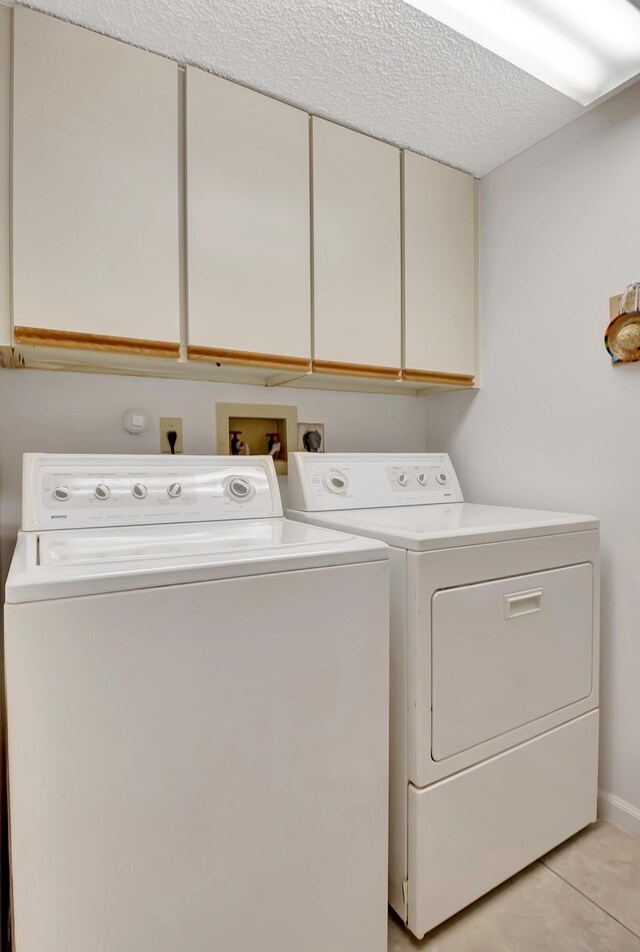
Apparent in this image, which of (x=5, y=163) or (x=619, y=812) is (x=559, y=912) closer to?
(x=619, y=812)

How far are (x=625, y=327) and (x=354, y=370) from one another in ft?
2.66

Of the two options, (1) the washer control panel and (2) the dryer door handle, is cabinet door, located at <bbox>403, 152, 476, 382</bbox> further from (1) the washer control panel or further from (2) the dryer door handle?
(2) the dryer door handle

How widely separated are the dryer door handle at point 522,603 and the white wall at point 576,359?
1.33 feet

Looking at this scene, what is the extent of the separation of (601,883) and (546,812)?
20 centimetres

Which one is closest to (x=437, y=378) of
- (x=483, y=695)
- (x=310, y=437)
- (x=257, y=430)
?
(x=310, y=437)

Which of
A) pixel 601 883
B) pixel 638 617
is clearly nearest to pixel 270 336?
pixel 638 617

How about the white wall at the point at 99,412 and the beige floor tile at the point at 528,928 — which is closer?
the beige floor tile at the point at 528,928

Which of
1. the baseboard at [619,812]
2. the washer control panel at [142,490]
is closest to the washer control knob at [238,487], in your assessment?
the washer control panel at [142,490]

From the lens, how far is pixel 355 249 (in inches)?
63.3

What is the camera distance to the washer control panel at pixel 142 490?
4.04 ft

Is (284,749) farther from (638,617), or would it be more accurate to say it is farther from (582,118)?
(582,118)

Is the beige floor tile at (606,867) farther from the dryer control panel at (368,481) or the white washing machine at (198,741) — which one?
the dryer control panel at (368,481)

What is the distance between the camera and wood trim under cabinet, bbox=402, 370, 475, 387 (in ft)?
5.72

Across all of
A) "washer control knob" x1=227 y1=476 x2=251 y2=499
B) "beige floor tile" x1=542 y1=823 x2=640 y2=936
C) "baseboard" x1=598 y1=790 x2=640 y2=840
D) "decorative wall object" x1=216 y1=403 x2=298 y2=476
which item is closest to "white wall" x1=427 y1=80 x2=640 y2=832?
"baseboard" x1=598 y1=790 x2=640 y2=840
